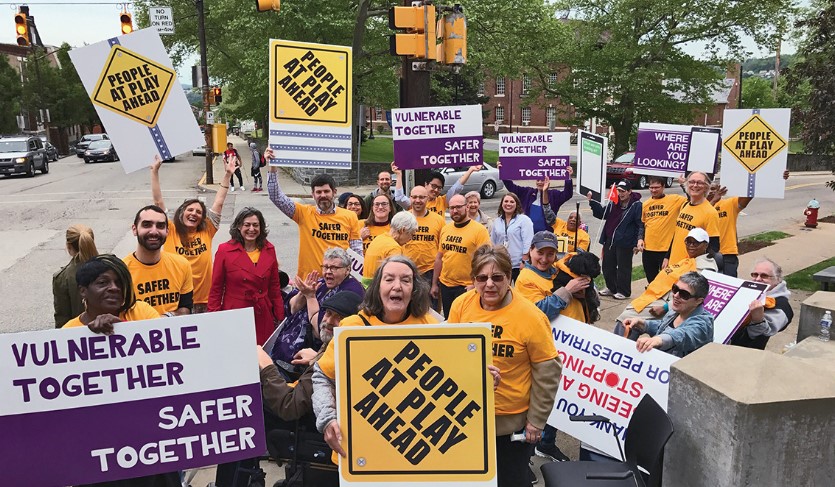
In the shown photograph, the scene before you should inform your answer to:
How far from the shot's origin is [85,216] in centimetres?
1692

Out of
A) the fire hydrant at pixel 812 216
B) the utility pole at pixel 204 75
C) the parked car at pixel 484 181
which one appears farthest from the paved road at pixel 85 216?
the utility pole at pixel 204 75

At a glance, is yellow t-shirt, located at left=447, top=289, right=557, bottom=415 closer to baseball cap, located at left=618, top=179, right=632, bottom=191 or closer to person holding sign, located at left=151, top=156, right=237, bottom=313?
person holding sign, located at left=151, top=156, right=237, bottom=313

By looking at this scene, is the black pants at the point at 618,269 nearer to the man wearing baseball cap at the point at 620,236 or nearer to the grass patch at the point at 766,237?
the man wearing baseball cap at the point at 620,236

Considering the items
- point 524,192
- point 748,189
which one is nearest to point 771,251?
point 748,189

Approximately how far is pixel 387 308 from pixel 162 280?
219 centimetres

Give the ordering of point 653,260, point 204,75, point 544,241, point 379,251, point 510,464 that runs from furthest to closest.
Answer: point 204,75
point 653,260
point 379,251
point 544,241
point 510,464

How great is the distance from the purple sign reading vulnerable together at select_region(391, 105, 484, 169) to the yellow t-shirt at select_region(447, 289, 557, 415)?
4707 mm

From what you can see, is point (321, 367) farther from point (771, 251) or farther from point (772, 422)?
point (771, 251)

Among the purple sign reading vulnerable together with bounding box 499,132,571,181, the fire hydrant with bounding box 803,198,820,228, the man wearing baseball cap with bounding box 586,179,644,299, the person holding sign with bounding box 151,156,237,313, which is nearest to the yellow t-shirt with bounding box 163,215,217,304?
the person holding sign with bounding box 151,156,237,313

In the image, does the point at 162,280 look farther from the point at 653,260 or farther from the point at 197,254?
the point at 653,260

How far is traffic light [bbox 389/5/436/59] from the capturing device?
366 inches

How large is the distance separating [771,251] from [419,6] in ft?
29.4

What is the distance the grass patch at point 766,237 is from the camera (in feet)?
47.6

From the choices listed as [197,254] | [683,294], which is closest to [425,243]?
[197,254]
